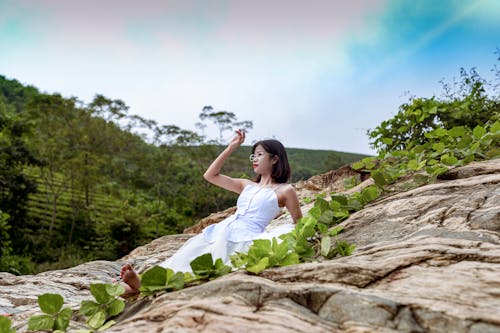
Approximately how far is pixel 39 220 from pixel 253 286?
23.7m

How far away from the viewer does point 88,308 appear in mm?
2096

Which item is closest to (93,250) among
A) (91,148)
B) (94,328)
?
(91,148)

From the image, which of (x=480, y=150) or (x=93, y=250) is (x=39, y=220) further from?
(x=480, y=150)

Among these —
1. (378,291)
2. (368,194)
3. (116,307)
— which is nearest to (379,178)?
(368,194)

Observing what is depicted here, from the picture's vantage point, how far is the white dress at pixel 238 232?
3084 millimetres

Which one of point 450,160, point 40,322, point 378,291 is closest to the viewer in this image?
point 378,291

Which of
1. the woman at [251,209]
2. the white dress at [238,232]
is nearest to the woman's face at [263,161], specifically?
the woman at [251,209]

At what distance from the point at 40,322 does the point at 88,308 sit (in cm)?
21

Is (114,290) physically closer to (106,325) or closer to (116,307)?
(116,307)

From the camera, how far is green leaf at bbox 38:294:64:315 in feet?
6.77

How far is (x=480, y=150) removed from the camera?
381 cm

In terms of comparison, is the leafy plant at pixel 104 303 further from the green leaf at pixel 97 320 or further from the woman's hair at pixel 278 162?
the woman's hair at pixel 278 162

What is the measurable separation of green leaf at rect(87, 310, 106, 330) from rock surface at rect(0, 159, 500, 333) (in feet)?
0.30

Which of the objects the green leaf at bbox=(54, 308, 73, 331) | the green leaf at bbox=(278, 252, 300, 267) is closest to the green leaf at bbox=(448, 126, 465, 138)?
the green leaf at bbox=(278, 252, 300, 267)
